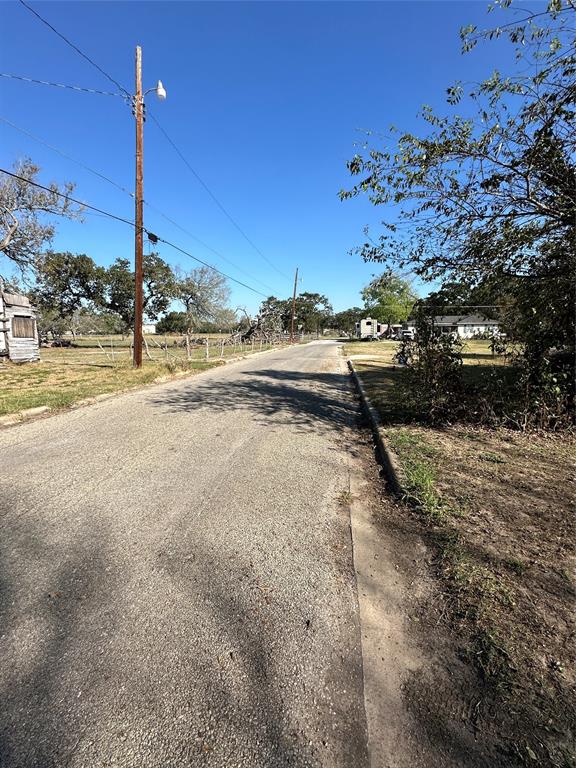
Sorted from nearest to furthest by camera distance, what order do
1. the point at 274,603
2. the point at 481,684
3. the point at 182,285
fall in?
the point at 481,684, the point at 274,603, the point at 182,285

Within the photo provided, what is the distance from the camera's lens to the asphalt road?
160cm

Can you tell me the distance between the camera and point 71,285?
140ft

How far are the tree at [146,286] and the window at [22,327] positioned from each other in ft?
82.7

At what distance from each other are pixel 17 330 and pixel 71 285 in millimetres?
26667

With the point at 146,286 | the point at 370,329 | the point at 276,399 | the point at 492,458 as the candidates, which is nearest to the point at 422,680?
the point at 492,458

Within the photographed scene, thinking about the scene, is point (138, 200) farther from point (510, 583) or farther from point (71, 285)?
point (71, 285)

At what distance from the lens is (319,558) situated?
290 cm

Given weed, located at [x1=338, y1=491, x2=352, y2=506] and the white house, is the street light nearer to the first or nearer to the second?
weed, located at [x1=338, y1=491, x2=352, y2=506]

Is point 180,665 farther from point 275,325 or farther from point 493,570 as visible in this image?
point 275,325

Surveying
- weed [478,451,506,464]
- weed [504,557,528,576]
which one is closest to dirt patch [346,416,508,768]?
weed [504,557,528,576]

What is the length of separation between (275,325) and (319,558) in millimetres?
48660

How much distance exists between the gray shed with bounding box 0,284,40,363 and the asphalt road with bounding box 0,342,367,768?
55.8ft

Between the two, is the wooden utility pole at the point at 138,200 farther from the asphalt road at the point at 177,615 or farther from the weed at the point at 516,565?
the weed at the point at 516,565

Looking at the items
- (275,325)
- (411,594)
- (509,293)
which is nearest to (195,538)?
(411,594)
